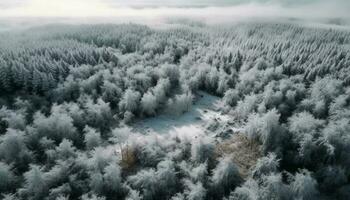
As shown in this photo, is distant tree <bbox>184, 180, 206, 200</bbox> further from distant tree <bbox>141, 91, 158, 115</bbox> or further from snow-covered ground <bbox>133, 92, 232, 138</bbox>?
distant tree <bbox>141, 91, 158, 115</bbox>

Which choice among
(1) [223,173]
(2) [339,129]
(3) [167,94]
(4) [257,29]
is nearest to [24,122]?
(3) [167,94]

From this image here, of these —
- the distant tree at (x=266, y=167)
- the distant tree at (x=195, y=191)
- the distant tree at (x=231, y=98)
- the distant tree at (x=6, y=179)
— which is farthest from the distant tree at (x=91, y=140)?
the distant tree at (x=231, y=98)

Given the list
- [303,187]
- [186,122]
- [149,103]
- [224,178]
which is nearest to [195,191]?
[224,178]

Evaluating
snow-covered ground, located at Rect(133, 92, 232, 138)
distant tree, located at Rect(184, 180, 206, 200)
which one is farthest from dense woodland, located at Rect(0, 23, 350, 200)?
snow-covered ground, located at Rect(133, 92, 232, 138)

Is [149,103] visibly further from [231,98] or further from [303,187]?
[303,187]

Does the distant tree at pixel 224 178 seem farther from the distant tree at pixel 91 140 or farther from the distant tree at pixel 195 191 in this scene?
the distant tree at pixel 91 140

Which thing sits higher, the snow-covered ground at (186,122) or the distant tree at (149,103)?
the distant tree at (149,103)
